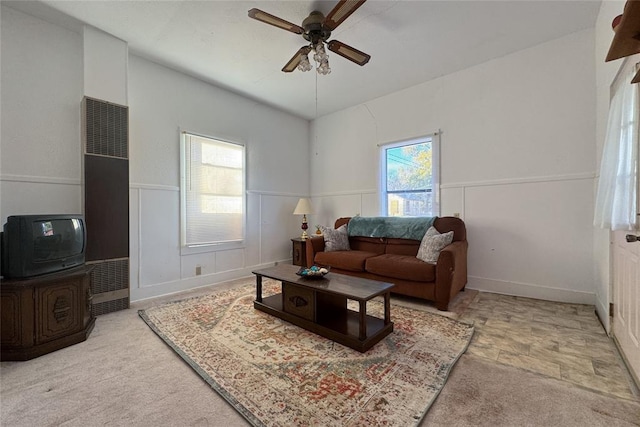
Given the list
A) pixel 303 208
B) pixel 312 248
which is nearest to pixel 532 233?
pixel 312 248

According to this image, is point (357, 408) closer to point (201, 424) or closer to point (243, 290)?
point (201, 424)

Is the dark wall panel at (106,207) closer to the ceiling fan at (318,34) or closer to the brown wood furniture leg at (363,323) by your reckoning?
the ceiling fan at (318,34)

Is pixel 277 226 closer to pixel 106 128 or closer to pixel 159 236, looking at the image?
pixel 159 236

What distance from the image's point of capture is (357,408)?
1.37m

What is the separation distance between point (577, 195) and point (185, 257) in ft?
15.8

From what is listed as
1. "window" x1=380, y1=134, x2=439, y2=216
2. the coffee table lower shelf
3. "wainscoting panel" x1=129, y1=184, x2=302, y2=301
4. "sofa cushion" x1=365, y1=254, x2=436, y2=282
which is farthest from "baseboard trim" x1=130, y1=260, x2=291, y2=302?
"window" x1=380, y1=134, x2=439, y2=216

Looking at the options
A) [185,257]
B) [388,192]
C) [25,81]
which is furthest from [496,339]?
[25,81]

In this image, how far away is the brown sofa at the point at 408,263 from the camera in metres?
2.68

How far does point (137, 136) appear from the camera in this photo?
10.4ft

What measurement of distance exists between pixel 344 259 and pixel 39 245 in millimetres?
2925

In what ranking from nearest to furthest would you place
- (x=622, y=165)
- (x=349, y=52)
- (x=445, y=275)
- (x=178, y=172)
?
(x=622, y=165), (x=349, y=52), (x=445, y=275), (x=178, y=172)

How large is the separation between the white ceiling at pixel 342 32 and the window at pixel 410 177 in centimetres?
100

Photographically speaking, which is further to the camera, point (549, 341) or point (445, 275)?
point (445, 275)

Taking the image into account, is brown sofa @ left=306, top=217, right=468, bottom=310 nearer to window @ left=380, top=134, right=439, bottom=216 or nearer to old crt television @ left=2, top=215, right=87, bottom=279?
window @ left=380, top=134, right=439, bottom=216
